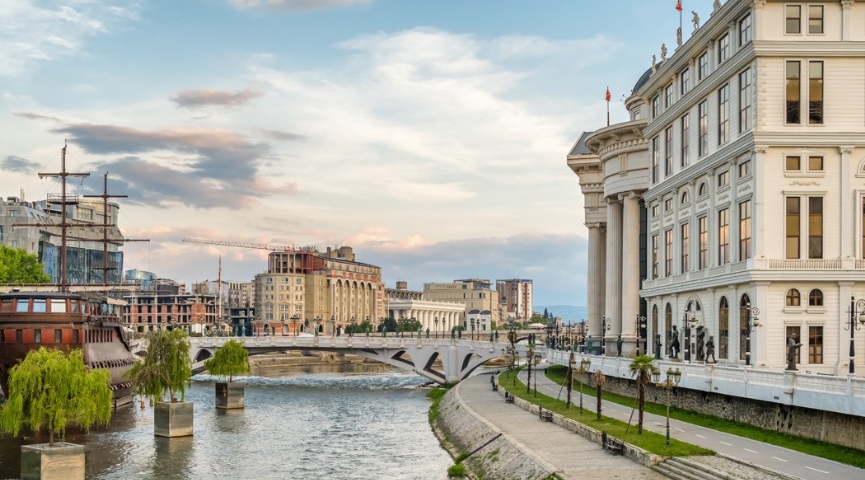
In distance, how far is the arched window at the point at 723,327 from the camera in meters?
63.2

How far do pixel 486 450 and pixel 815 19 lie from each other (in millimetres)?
29722

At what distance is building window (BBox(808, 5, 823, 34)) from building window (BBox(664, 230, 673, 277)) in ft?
67.9

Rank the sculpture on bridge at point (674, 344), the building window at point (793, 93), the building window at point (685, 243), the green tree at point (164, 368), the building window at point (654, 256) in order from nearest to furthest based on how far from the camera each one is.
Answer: the building window at point (793, 93)
the building window at point (685, 243)
the sculpture on bridge at point (674, 344)
the green tree at point (164, 368)
the building window at point (654, 256)

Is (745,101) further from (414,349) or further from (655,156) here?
(414,349)

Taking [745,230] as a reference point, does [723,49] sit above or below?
above

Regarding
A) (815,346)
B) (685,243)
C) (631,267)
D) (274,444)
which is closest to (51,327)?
(274,444)

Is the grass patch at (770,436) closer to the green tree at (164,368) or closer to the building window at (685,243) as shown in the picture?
the building window at (685,243)

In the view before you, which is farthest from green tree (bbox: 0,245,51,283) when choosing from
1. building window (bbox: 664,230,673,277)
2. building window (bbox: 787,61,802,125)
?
building window (bbox: 787,61,802,125)

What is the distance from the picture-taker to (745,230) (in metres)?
60.3

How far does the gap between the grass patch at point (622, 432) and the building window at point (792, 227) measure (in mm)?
14080

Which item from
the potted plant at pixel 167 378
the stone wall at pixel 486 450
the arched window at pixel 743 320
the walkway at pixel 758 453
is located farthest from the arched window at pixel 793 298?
the potted plant at pixel 167 378

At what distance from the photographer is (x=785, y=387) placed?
4222 cm

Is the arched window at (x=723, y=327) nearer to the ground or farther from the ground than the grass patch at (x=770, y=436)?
farther from the ground

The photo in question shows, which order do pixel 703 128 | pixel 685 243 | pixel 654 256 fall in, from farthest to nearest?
pixel 654 256
pixel 685 243
pixel 703 128
